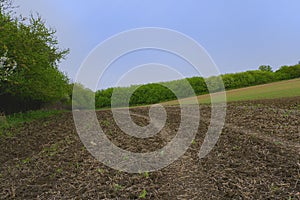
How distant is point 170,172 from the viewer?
185 inches

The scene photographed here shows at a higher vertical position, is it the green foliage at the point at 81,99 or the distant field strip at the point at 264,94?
the green foliage at the point at 81,99

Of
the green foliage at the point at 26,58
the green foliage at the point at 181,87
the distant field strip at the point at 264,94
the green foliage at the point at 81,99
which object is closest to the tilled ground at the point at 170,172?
the green foliage at the point at 26,58

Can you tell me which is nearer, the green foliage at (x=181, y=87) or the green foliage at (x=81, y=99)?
the green foliage at (x=181, y=87)

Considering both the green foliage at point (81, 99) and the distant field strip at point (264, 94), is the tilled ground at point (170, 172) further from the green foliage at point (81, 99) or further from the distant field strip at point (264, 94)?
the green foliage at point (81, 99)

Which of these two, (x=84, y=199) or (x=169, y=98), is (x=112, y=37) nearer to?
(x=84, y=199)

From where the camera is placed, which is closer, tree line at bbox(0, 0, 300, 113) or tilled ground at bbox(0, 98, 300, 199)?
tilled ground at bbox(0, 98, 300, 199)

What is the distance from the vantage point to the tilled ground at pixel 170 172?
3.93 m

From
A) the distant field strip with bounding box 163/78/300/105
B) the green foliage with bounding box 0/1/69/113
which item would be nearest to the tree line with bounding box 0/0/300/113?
the green foliage with bounding box 0/1/69/113

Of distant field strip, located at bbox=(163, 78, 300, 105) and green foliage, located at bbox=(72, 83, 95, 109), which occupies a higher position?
green foliage, located at bbox=(72, 83, 95, 109)

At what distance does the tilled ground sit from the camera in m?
3.93

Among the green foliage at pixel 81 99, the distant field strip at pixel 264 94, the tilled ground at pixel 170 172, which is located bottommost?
the tilled ground at pixel 170 172

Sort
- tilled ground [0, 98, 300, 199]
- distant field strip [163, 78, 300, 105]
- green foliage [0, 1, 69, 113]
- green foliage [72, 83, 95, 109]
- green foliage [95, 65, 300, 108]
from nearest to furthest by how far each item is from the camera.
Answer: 1. tilled ground [0, 98, 300, 199]
2. green foliage [0, 1, 69, 113]
3. distant field strip [163, 78, 300, 105]
4. green foliage [95, 65, 300, 108]
5. green foliage [72, 83, 95, 109]

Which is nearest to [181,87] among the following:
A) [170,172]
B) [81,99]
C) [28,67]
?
[81,99]

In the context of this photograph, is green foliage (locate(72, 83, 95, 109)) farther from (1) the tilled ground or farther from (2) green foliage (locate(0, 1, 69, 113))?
(1) the tilled ground
